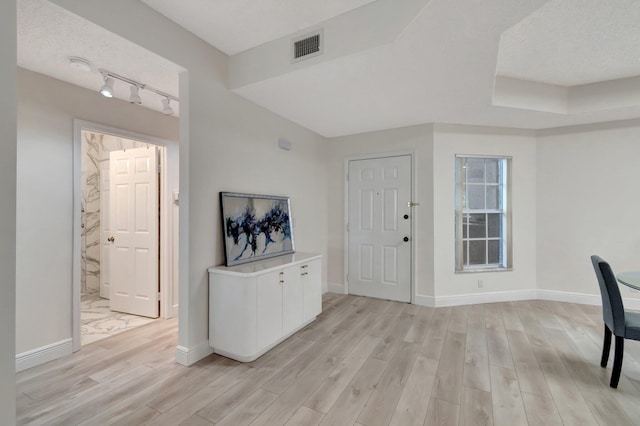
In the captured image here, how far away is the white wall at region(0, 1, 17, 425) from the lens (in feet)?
3.58

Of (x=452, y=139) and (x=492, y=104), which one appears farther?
(x=452, y=139)

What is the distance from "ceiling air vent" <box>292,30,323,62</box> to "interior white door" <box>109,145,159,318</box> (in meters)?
2.16

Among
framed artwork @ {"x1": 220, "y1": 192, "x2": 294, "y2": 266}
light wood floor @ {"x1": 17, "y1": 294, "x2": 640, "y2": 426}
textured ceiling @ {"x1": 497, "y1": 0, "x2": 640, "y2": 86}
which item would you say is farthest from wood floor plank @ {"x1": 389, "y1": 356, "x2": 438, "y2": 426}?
textured ceiling @ {"x1": 497, "y1": 0, "x2": 640, "y2": 86}

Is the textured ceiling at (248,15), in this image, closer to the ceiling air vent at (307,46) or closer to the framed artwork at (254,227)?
the ceiling air vent at (307,46)

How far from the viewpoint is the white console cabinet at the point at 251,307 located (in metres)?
2.36

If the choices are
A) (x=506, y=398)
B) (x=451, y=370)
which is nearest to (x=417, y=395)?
(x=451, y=370)

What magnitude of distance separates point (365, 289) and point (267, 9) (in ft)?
12.0

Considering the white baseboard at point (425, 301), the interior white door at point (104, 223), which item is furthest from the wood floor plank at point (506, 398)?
the interior white door at point (104, 223)

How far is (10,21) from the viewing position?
3.67ft

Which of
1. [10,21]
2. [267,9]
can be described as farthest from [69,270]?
[267,9]

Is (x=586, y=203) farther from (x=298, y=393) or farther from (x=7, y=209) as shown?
(x=7, y=209)

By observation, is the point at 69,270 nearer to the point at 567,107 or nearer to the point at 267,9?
the point at 267,9

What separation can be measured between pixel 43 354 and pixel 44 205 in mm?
1283

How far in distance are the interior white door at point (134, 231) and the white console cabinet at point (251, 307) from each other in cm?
140
